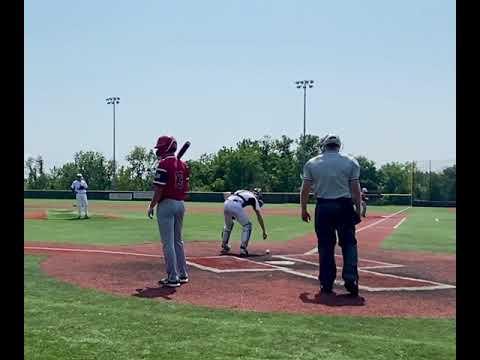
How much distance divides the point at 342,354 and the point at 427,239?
1242cm

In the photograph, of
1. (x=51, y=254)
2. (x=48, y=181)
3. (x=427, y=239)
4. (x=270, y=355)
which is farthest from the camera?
(x=48, y=181)

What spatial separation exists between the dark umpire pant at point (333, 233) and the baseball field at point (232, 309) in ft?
1.10

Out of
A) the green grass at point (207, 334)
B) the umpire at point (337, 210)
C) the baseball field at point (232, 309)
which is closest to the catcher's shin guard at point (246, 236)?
the baseball field at point (232, 309)

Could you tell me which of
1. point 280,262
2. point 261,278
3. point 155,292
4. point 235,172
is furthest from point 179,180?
point 235,172

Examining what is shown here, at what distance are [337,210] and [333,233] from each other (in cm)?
31

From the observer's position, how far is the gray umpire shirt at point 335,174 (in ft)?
21.6

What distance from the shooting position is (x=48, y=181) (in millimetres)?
87312

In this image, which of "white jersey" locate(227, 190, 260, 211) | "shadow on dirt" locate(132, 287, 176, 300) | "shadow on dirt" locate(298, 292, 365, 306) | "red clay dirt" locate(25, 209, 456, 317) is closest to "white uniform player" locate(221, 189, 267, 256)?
"white jersey" locate(227, 190, 260, 211)

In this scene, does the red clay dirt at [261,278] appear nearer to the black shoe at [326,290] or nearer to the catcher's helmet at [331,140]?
the black shoe at [326,290]
